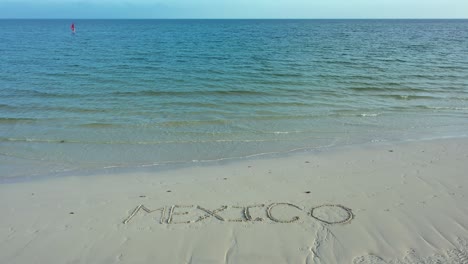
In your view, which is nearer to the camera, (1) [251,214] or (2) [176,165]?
(1) [251,214]

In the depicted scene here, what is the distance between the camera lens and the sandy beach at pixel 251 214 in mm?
5141

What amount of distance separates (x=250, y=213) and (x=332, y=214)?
1.48m

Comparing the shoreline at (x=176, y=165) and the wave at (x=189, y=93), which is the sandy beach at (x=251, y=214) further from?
the wave at (x=189, y=93)

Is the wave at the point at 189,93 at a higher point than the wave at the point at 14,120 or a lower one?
higher

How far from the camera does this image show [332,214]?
6.16 meters

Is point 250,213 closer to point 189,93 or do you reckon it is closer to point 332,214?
point 332,214

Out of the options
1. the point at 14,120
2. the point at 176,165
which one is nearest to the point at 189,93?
the point at 14,120

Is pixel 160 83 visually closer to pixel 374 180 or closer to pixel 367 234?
pixel 374 180

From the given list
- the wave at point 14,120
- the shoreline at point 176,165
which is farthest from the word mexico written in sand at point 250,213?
the wave at point 14,120

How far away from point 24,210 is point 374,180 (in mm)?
7215

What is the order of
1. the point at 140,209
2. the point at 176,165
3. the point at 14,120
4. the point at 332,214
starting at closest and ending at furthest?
the point at 332,214 → the point at 140,209 → the point at 176,165 → the point at 14,120

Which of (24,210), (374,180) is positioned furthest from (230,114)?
(24,210)

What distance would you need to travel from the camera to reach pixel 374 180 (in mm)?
7570

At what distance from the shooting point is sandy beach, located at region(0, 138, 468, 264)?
16.9 feet
